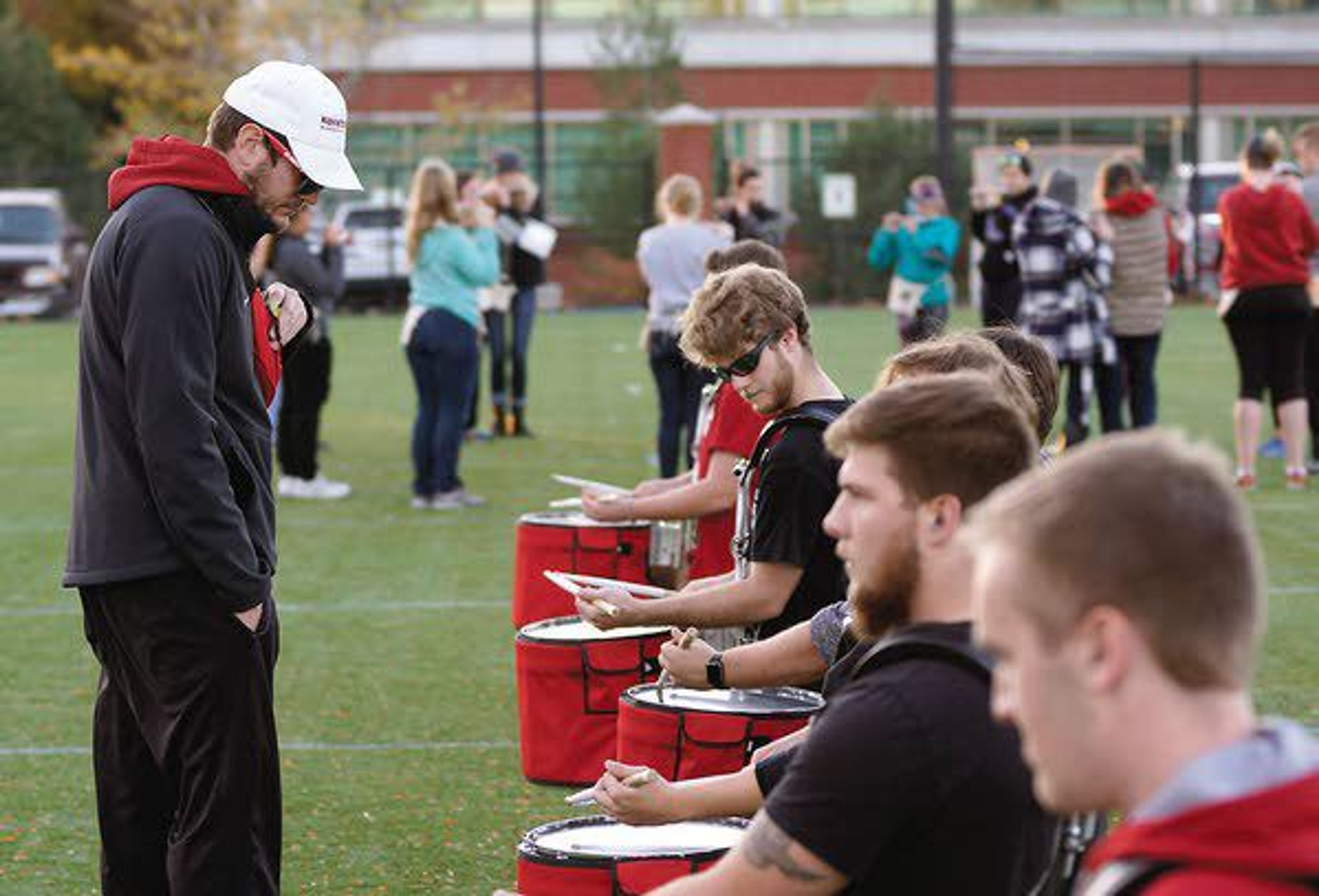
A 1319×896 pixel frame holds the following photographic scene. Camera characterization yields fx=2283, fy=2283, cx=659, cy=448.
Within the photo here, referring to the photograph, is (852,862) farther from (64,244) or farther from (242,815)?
(64,244)

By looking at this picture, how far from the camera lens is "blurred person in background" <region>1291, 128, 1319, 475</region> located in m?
14.6

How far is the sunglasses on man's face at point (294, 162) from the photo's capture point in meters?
4.89

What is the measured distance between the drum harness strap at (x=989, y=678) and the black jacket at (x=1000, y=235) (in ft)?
39.1

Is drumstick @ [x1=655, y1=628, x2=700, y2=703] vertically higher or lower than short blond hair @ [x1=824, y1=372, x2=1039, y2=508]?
lower

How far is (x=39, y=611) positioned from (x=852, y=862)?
8329 millimetres

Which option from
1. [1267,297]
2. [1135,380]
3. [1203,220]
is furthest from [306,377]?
[1203,220]

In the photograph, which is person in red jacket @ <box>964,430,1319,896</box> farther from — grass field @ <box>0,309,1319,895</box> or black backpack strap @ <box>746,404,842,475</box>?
grass field @ <box>0,309,1319,895</box>

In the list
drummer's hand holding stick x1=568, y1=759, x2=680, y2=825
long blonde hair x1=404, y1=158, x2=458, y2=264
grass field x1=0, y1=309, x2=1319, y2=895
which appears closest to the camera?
drummer's hand holding stick x1=568, y1=759, x2=680, y2=825

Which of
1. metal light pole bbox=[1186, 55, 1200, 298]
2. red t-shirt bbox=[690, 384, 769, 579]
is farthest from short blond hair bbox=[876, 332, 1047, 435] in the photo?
metal light pole bbox=[1186, 55, 1200, 298]

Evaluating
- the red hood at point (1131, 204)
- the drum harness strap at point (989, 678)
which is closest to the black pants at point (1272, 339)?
the red hood at point (1131, 204)

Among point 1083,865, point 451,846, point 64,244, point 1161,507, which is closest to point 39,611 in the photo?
point 451,846

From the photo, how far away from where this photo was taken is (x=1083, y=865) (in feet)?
10.4

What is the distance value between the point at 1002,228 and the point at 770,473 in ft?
35.1

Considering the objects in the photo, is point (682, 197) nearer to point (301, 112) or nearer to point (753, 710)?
point (301, 112)
